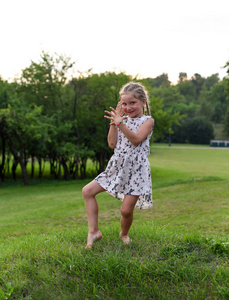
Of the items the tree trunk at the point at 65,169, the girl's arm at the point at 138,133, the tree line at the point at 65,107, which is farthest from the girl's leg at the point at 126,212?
the tree trunk at the point at 65,169

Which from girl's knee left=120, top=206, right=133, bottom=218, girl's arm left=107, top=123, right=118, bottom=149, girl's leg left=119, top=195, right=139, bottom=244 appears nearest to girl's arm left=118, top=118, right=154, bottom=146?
girl's arm left=107, top=123, right=118, bottom=149

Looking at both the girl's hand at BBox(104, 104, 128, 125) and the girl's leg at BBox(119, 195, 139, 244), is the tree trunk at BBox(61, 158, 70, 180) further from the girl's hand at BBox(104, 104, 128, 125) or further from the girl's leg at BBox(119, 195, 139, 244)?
the girl's hand at BBox(104, 104, 128, 125)

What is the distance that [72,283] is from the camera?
3.25m

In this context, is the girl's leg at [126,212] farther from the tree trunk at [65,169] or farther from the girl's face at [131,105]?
the tree trunk at [65,169]

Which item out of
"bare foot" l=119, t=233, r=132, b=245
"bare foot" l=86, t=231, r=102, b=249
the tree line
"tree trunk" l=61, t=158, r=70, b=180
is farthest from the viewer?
"tree trunk" l=61, t=158, r=70, b=180

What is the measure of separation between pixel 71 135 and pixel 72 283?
918 inches

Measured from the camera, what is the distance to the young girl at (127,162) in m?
4.07

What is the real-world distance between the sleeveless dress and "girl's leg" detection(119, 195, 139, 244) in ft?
0.26

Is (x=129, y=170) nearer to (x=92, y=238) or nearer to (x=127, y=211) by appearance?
(x=127, y=211)

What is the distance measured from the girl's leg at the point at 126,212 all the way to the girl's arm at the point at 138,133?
665 millimetres

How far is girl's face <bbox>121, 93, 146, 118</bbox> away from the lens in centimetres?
419

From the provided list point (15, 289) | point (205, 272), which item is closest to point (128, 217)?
point (205, 272)

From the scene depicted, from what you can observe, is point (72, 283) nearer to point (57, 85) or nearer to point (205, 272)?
point (205, 272)

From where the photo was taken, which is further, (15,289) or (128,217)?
(128,217)
